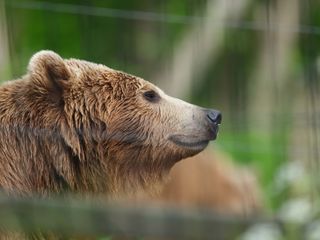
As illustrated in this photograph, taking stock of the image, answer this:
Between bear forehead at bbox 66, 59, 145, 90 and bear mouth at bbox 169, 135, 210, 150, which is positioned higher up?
bear forehead at bbox 66, 59, 145, 90

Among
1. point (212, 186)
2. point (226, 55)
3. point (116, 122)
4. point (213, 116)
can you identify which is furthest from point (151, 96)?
point (226, 55)

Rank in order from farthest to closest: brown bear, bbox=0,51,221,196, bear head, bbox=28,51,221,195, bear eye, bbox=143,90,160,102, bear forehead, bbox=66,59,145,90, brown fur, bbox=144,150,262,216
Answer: brown fur, bbox=144,150,262,216 → bear eye, bbox=143,90,160,102 → bear forehead, bbox=66,59,145,90 → bear head, bbox=28,51,221,195 → brown bear, bbox=0,51,221,196

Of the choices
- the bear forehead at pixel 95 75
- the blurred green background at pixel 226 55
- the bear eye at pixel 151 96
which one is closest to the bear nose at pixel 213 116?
the bear eye at pixel 151 96

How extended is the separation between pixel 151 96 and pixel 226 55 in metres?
6.65

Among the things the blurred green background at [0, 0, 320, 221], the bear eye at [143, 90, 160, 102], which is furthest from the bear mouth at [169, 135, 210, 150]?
the blurred green background at [0, 0, 320, 221]

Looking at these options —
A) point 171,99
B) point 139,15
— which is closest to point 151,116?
point 171,99

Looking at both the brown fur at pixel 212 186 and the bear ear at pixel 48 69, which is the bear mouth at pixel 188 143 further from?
the brown fur at pixel 212 186

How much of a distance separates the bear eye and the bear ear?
1.29ft

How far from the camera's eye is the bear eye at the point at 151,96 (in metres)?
5.54

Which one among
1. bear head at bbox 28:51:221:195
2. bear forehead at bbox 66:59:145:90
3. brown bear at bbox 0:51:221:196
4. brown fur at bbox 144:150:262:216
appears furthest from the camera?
brown fur at bbox 144:150:262:216

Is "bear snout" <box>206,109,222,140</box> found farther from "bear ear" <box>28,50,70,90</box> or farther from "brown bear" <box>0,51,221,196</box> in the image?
"bear ear" <box>28,50,70,90</box>

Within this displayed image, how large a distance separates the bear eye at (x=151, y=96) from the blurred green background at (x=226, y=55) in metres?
0.77

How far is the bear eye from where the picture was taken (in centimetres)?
554

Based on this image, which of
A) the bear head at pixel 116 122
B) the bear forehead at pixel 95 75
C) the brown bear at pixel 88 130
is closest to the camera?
the brown bear at pixel 88 130
